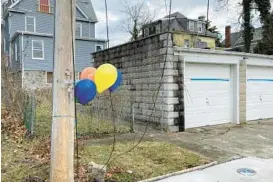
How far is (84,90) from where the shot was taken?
155 inches

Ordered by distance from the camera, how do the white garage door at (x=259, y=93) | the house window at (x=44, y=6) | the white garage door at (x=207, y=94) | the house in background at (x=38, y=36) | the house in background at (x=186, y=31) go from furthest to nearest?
the house in background at (x=186, y=31) < the house window at (x=44, y=6) < the house in background at (x=38, y=36) < the white garage door at (x=259, y=93) < the white garage door at (x=207, y=94)

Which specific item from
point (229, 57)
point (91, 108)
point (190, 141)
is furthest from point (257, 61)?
point (91, 108)

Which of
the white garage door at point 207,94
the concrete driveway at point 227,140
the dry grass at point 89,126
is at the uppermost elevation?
the white garage door at point 207,94

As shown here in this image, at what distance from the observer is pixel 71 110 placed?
3654 millimetres

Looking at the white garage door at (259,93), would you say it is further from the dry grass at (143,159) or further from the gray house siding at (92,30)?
the gray house siding at (92,30)

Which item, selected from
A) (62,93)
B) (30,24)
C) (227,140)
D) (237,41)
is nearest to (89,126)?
(227,140)

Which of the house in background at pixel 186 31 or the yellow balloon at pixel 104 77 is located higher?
the house in background at pixel 186 31

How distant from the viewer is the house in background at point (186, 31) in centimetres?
2788

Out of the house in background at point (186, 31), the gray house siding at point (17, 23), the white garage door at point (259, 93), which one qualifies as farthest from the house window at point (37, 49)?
the white garage door at point (259, 93)

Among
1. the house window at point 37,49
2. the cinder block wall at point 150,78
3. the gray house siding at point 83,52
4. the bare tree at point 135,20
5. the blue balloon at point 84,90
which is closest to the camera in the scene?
the blue balloon at point 84,90

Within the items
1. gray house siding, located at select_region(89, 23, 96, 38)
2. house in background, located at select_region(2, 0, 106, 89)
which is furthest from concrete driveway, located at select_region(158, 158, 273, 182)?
gray house siding, located at select_region(89, 23, 96, 38)

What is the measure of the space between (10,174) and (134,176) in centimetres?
187

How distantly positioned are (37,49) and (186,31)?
15021 millimetres

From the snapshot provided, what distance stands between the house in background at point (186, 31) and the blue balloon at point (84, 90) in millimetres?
23049
